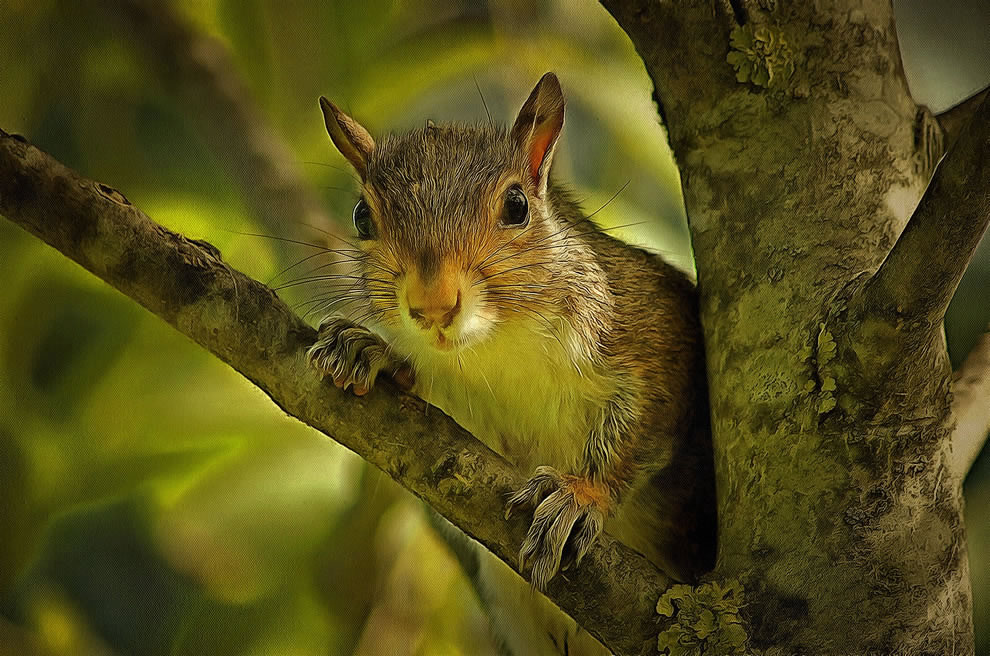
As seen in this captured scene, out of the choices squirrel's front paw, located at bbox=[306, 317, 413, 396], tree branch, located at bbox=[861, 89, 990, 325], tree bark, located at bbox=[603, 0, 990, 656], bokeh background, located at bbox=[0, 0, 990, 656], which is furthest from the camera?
bokeh background, located at bbox=[0, 0, 990, 656]

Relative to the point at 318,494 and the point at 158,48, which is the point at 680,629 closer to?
the point at 318,494

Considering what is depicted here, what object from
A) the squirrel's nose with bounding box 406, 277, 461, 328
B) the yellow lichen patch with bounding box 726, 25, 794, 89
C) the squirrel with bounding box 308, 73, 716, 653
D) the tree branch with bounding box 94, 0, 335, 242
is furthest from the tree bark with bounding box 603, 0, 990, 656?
the tree branch with bounding box 94, 0, 335, 242

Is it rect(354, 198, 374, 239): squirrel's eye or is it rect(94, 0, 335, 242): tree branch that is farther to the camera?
rect(94, 0, 335, 242): tree branch

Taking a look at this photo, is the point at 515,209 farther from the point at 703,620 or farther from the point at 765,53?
the point at 703,620

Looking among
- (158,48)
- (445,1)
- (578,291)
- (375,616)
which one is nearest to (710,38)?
(578,291)

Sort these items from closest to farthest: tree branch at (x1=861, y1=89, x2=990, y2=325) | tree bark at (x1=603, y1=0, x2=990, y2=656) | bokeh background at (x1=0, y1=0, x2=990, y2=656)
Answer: tree branch at (x1=861, y1=89, x2=990, y2=325) < tree bark at (x1=603, y1=0, x2=990, y2=656) < bokeh background at (x1=0, y1=0, x2=990, y2=656)

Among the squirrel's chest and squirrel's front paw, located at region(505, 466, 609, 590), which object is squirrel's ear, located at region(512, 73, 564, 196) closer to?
the squirrel's chest

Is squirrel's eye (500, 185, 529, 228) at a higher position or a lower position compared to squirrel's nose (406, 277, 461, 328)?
higher

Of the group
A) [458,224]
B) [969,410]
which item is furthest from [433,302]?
[969,410]
